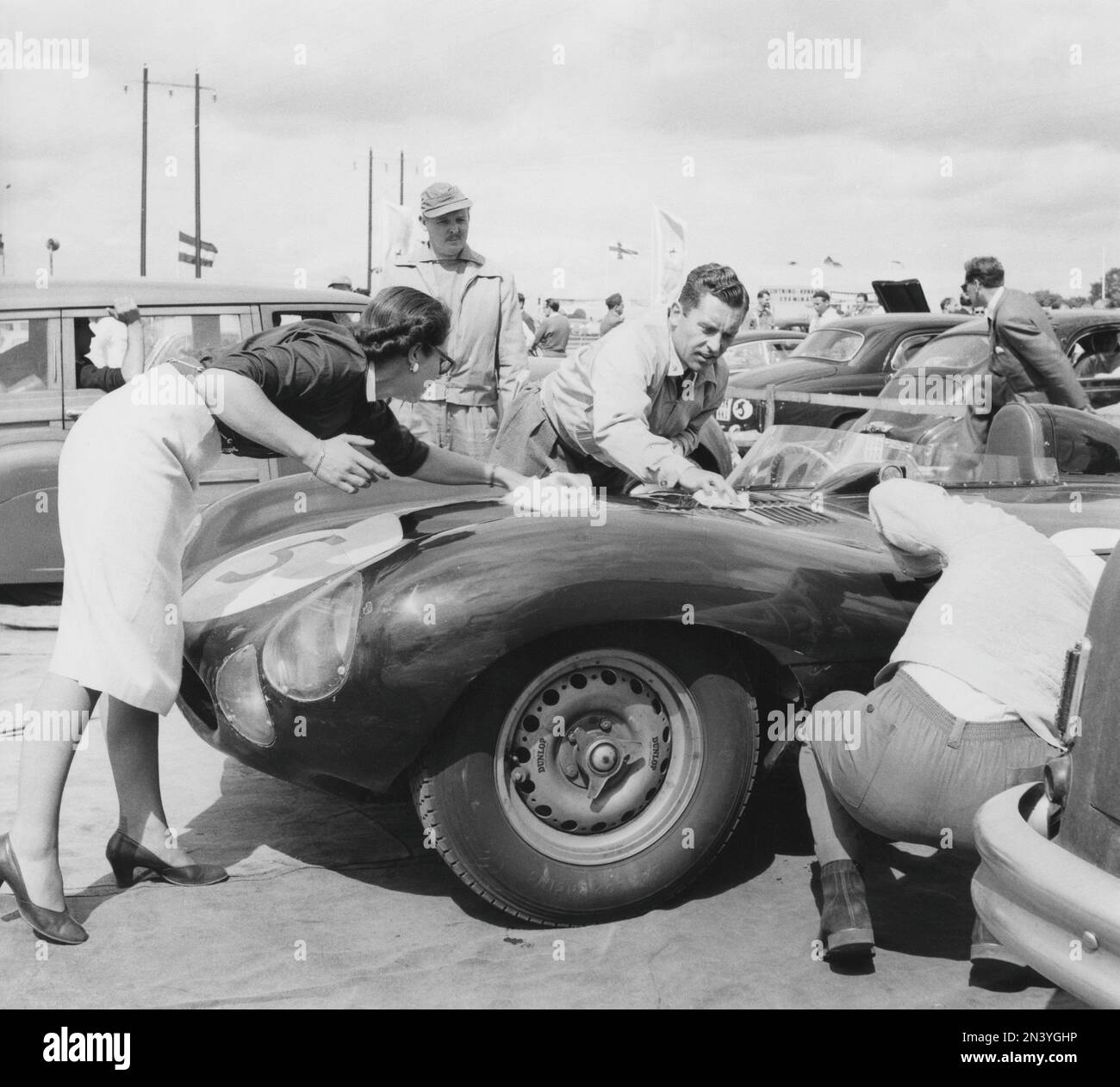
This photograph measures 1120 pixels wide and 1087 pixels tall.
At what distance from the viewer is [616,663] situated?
3.16 m

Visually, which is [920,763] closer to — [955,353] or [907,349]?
[955,353]

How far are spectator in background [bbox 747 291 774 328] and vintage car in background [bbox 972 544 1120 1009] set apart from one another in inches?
769

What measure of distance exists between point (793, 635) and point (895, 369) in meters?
8.44

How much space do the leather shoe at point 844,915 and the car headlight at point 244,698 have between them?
52.3 inches

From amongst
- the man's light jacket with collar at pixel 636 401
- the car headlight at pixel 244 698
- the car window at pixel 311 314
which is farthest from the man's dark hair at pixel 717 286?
the car window at pixel 311 314

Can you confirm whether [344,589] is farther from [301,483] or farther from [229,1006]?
[301,483]

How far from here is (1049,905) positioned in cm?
212

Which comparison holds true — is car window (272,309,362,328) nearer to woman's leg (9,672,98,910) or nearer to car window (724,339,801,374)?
woman's leg (9,672,98,910)

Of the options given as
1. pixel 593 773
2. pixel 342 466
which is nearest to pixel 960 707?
pixel 593 773

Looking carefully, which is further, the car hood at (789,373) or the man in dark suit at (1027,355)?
the car hood at (789,373)

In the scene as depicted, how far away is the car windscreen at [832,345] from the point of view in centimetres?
1139

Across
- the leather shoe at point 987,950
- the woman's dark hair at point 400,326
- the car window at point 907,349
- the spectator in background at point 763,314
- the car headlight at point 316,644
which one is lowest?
the leather shoe at point 987,950

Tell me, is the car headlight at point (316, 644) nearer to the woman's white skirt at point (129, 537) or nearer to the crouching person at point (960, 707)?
the woman's white skirt at point (129, 537)
